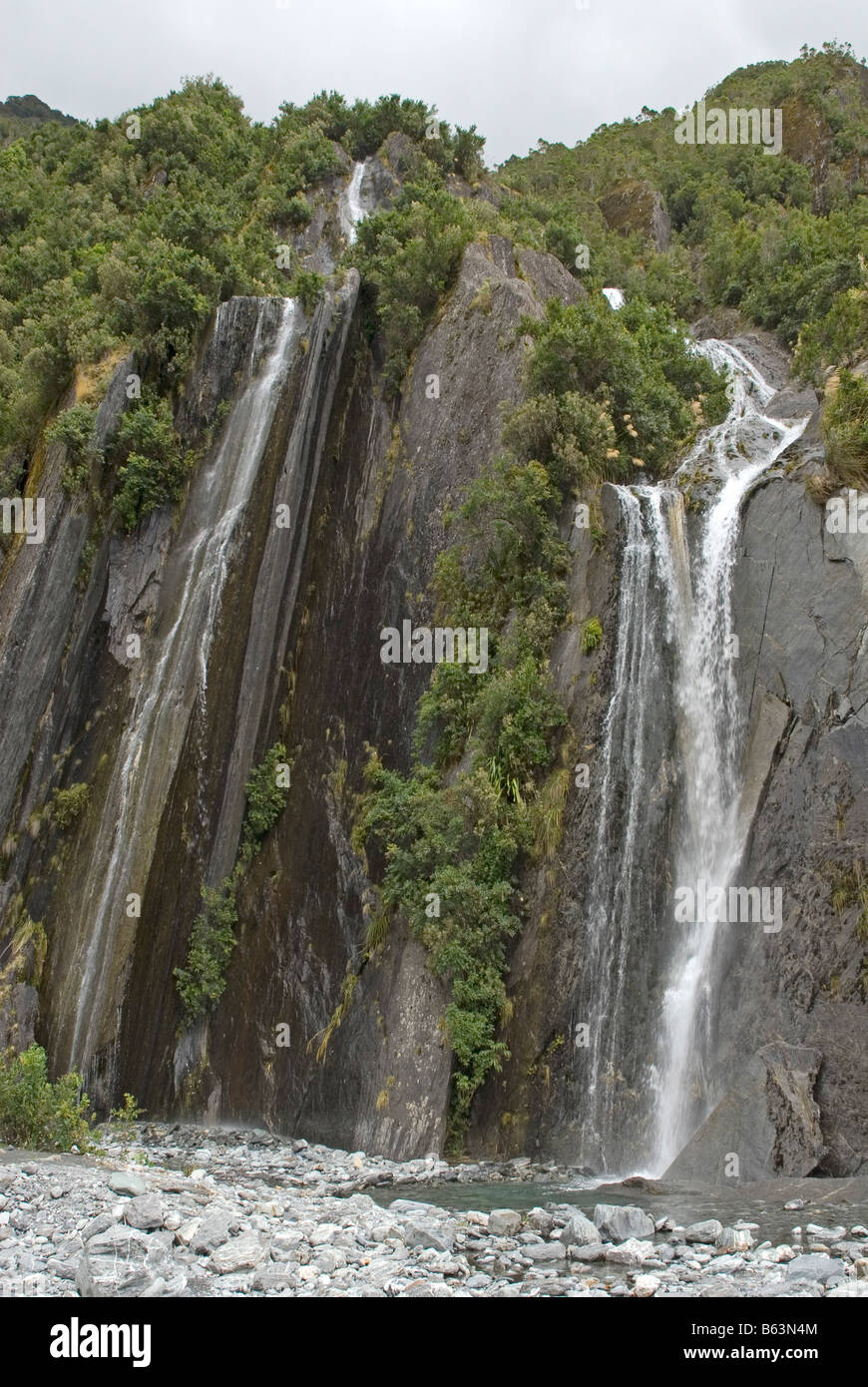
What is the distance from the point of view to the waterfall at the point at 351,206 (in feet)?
109

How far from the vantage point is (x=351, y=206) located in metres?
34.1

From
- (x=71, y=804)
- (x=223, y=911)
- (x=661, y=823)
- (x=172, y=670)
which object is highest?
(x=172, y=670)

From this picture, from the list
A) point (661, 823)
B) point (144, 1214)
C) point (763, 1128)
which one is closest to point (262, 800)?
point (661, 823)

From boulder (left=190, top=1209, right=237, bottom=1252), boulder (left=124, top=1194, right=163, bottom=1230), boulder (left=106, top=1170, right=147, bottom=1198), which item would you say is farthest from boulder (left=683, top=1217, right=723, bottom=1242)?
boulder (left=106, top=1170, right=147, bottom=1198)

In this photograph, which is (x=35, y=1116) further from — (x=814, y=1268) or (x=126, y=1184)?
(x=814, y=1268)

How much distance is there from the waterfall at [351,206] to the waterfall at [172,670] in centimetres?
906

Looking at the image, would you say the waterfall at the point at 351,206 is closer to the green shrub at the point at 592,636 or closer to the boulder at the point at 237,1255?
the green shrub at the point at 592,636

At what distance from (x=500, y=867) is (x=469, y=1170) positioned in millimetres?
4657

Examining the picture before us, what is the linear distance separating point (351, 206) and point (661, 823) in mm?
26201

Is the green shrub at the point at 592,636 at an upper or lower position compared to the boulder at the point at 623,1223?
upper

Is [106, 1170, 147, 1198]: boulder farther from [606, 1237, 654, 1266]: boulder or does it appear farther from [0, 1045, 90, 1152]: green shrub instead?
[606, 1237, 654, 1266]: boulder

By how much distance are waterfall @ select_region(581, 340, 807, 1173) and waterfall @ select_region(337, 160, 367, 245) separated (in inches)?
732

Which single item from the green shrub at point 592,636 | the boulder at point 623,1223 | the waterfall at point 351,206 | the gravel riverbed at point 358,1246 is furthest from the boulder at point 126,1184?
the waterfall at point 351,206

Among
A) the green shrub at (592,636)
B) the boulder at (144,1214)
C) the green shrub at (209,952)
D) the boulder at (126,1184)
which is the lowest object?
the boulder at (126,1184)
